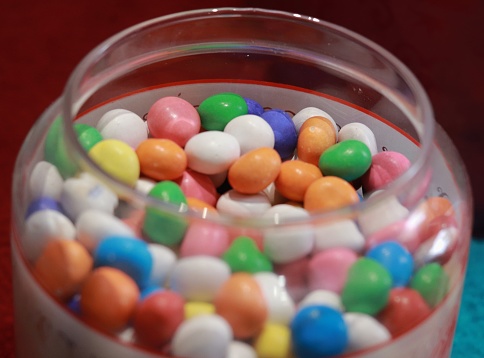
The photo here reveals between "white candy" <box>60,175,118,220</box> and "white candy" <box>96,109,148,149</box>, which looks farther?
"white candy" <box>96,109,148,149</box>

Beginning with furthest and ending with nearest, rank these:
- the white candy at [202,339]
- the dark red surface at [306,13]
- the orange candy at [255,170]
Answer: the dark red surface at [306,13] → the orange candy at [255,170] → the white candy at [202,339]

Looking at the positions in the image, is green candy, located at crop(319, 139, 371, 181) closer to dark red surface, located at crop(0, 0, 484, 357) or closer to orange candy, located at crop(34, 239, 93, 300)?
orange candy, located at crop(34, 239, 93, 300)

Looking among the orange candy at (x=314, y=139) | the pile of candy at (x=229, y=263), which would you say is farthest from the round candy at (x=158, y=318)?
the orange candy at (x=314, y=139)

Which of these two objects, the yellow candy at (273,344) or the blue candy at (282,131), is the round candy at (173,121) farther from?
A: the yellow candy at (273,344)

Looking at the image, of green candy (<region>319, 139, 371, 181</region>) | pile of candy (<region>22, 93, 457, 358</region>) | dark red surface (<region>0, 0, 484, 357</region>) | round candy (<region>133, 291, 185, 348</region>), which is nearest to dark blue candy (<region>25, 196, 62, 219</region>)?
pile of candy (<region>22, 93, 457, 358</region>)

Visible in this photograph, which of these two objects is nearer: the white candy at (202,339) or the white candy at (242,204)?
the white candy at (202,339)

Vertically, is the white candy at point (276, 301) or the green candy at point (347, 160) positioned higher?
the green candy at point (347, 160)
